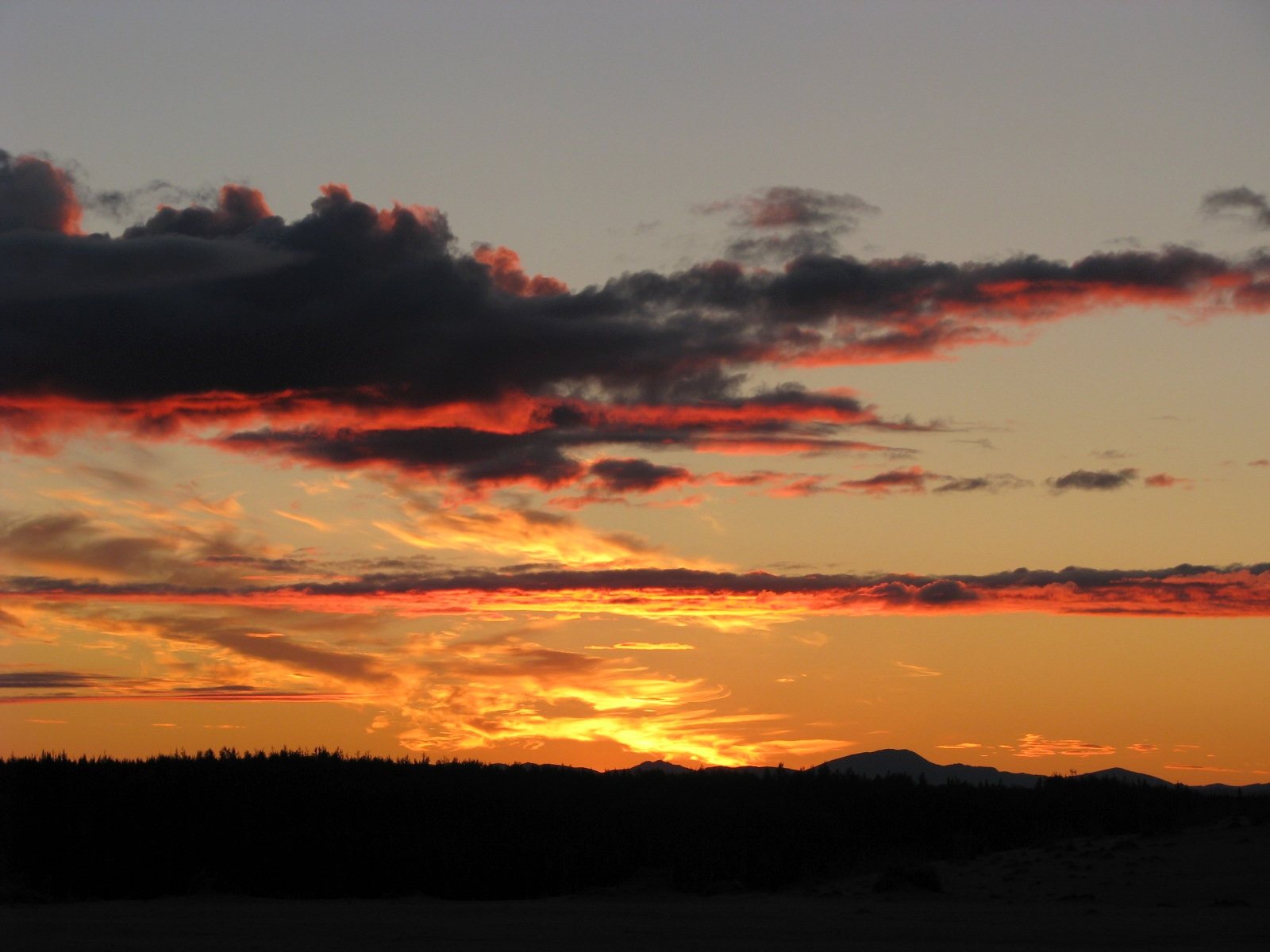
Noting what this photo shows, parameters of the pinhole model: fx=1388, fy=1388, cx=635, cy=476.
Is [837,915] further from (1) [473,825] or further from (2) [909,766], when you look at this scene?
(2) [909,766]

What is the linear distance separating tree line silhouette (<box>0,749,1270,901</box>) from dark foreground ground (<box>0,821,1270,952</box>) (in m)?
1.20

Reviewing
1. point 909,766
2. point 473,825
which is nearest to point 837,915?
point 473,825

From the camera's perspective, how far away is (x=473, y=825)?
3388 cm

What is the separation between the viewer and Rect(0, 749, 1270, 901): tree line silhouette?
30500 millimetres

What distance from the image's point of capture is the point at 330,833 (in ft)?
106

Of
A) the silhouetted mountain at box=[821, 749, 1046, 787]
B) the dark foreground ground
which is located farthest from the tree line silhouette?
the silhouetted mountain at box=[821, 749, 1046, 787]

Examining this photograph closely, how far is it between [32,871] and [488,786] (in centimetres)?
1188

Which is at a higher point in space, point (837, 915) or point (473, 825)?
point (473, 825)

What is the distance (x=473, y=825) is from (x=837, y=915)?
12611 mm

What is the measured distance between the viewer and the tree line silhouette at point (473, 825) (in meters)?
30.5

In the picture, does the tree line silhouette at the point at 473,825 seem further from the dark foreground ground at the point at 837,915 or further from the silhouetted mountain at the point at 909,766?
the silhouetted mountain at the point at 909,766

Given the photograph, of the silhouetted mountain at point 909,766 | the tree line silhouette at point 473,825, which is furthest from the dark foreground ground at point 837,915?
the silhouetted mountain at point 909,766

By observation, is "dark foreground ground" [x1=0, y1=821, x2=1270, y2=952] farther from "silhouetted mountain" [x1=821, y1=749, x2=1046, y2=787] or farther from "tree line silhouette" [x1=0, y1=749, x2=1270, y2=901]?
"silhouetted mountain" [x1=821, y1=749, x2=1046, y2=787]

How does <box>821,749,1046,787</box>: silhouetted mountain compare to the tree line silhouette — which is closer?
the tree line silhouette
